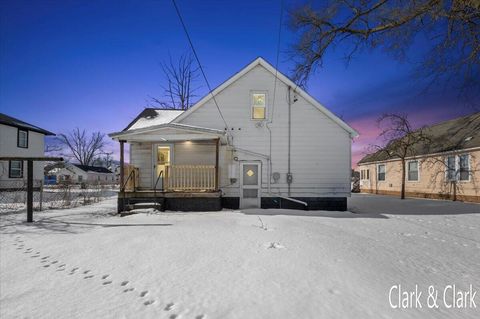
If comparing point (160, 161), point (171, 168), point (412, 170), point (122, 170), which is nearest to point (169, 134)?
point (171, 168)

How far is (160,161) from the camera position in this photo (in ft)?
39.7

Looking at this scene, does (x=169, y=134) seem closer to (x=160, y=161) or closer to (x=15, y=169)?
(x=160, y=161)

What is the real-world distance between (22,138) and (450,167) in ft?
112

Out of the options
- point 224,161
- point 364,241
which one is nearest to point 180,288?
point 364,241

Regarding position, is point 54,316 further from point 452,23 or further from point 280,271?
point 452,23

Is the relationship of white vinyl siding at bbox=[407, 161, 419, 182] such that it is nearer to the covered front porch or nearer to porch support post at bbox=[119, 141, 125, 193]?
the covered front porch

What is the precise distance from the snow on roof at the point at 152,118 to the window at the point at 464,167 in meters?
17.3

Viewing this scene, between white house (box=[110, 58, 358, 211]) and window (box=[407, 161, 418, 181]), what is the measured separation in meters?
10.5

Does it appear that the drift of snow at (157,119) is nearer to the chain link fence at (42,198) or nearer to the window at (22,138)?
the chain link fence at (42,198)

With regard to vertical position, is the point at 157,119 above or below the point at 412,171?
above

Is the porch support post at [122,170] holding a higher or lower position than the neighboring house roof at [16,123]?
lower

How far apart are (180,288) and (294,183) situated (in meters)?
9.28

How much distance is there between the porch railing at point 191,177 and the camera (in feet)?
36.0

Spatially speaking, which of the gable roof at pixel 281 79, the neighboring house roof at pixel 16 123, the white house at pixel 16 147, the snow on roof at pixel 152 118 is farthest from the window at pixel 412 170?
the neighboring house roof at pixel 16 123
